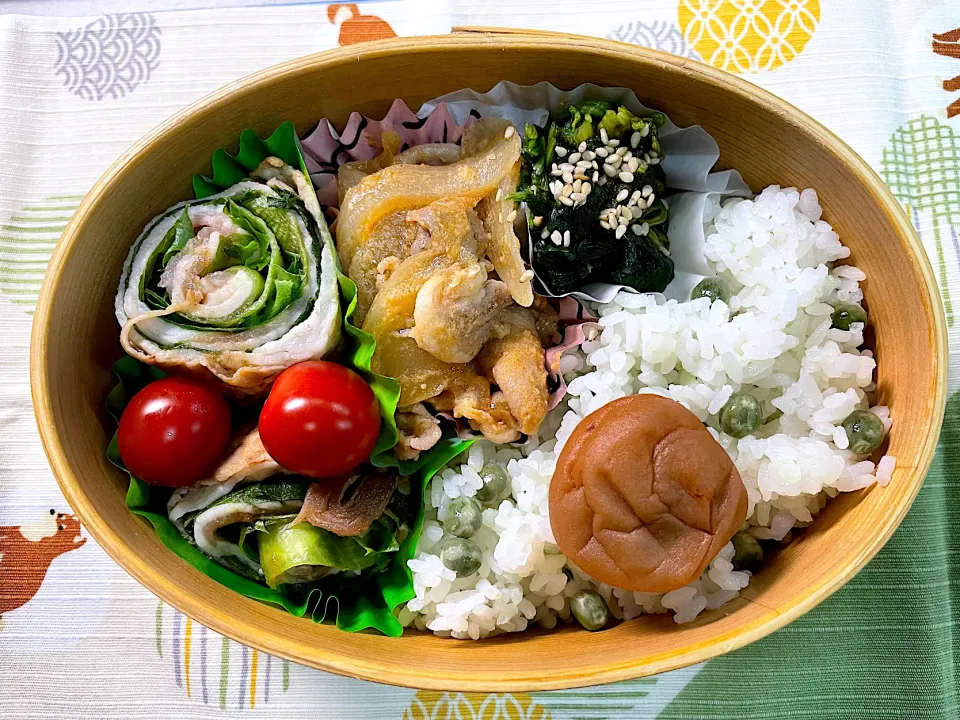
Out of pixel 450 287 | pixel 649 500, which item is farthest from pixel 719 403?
pixel 450 287

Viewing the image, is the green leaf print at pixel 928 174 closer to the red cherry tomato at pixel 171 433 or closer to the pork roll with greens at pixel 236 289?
the pork roll with greens at pixel 236 289

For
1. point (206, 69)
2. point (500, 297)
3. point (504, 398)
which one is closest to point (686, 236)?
point (500, 297)

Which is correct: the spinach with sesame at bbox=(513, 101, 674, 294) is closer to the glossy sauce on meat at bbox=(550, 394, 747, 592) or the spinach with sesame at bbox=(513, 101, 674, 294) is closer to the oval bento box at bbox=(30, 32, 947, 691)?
the oval bento box at bbox=(30, 32, 947, 691)

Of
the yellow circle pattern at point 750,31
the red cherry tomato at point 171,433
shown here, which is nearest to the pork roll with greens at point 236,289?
the red cherry tomato at point 171,433

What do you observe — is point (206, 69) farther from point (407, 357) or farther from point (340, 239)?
point (407, 357)

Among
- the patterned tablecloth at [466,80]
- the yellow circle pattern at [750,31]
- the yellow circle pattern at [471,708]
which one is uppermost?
the yellow circle pattern at [750,31]

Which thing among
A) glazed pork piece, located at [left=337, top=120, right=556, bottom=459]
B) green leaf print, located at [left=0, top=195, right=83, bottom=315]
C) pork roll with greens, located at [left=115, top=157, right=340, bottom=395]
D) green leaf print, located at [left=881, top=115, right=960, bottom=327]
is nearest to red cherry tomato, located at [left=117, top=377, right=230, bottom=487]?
pork roll with greens, located at [left=115, top=157, right=340, bottom=395]

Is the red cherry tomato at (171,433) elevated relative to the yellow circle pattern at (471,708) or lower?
elevated
